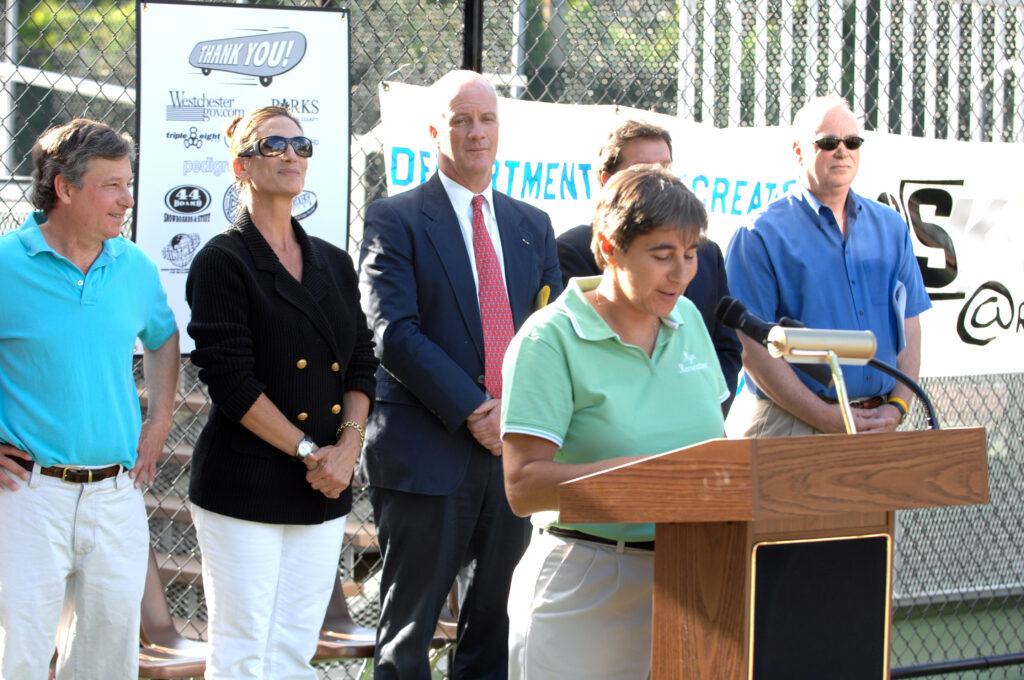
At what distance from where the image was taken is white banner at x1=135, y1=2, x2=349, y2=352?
3678 mm

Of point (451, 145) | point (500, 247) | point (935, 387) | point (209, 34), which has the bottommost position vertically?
point (935, 387)

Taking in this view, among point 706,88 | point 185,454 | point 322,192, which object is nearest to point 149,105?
point 322,192

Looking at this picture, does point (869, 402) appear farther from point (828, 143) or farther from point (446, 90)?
point (446, 90)

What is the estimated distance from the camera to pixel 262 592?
9.93 feet

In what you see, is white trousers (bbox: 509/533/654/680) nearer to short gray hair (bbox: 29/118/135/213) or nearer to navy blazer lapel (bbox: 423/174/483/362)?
navy blazer lapel (bbox: 423/174/483/362)

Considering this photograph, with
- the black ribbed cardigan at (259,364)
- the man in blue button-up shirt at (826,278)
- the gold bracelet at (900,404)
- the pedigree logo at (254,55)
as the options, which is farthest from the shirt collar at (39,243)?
the gold bracelet at (900,404)

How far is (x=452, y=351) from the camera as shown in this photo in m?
3.35

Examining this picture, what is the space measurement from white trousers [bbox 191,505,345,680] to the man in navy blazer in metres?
0.26

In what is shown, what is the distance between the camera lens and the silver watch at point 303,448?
3.04 m

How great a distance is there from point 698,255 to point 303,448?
1433 mm

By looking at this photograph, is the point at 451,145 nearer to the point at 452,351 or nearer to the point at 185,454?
the point at 452,351

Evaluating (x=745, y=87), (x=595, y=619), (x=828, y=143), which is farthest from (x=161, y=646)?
(x=745, y=87)

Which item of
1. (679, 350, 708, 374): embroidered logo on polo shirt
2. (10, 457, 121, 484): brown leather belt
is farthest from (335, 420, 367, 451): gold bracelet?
(679, 350, 708, 374): embroidered logo on polo shirt

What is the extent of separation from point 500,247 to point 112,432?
4.34ft
